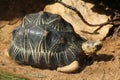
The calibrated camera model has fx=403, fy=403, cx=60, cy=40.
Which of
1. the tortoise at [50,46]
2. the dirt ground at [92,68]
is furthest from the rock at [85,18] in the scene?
the tortoise at [50,46]

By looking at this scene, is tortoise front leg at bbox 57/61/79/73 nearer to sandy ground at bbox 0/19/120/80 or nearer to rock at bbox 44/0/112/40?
sandy ground at bbox 0/19/120/80

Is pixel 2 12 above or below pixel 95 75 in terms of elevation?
above

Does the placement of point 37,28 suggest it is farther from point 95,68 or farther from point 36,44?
point 95,68

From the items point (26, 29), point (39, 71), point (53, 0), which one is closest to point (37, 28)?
point (26, 29)

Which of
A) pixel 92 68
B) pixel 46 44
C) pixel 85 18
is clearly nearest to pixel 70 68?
pixel 92 68

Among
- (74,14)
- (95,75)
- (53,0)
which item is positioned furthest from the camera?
(53,0)

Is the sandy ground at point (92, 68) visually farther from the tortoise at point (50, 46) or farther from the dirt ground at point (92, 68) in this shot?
the tortoise at point (50, 46)

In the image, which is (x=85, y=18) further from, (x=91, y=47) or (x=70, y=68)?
(x=70, y=68)

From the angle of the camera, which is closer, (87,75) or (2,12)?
(87,75)
